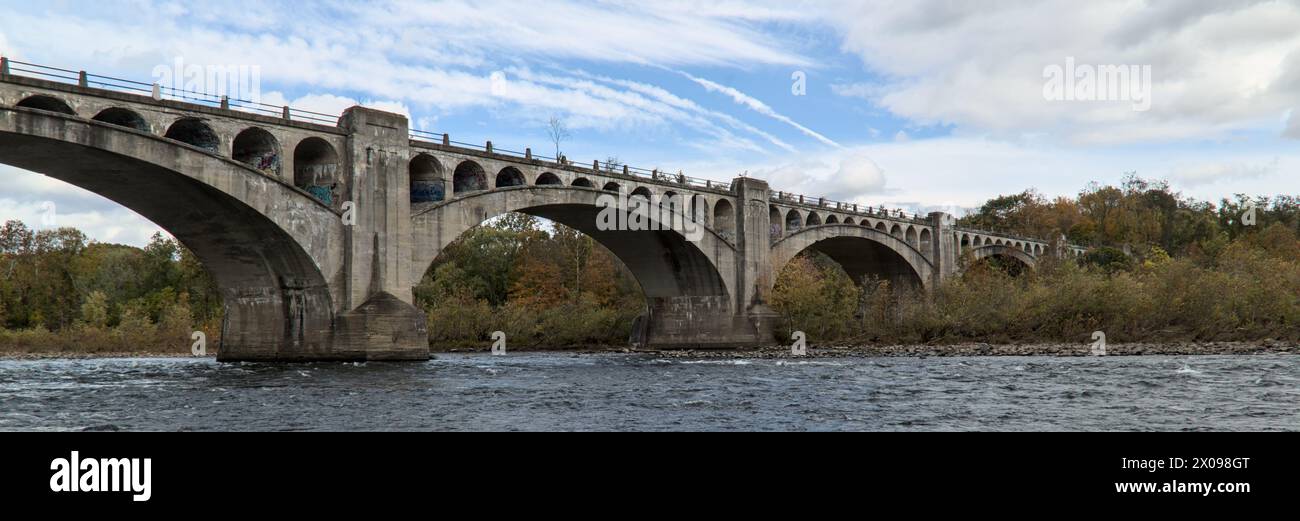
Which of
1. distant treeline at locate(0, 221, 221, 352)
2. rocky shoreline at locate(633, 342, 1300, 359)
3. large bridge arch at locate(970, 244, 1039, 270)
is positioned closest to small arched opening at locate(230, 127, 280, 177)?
rocky shoreline at locate(633, 342, 1300, 359)

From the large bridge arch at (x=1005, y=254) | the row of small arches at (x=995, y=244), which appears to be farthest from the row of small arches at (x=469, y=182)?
the large bridge arch at (x=1005, y=254)

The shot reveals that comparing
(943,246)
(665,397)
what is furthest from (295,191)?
(943,246)

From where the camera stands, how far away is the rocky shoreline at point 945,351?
54694mm

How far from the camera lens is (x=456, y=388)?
3269 cm

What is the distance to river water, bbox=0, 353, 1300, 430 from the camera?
74.4 feet

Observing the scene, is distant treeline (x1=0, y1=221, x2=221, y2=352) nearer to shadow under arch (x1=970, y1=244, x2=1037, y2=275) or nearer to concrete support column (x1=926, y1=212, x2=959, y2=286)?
concrete support column (x1=926, y1=212, x2=959, y2=286)

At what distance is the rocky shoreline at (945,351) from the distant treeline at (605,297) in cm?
333

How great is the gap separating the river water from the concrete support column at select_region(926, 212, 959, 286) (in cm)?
4603

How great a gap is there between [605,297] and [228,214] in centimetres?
4906

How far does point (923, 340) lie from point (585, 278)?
30.4m
